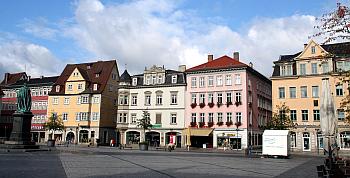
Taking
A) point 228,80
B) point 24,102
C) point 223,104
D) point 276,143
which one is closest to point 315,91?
point 228,80

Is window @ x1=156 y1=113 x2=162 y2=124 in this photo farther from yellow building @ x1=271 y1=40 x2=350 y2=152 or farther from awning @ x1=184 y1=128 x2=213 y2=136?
yellow building @ x1=271 y1=40 x2=350 y2=152

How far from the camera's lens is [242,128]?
171ft

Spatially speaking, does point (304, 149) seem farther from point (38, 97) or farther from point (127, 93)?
point (38, 97)

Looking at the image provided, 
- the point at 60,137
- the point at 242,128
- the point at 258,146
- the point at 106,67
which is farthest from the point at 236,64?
the point at 60,137

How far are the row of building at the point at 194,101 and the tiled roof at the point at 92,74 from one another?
183 millimetres

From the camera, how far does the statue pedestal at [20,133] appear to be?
28.6m

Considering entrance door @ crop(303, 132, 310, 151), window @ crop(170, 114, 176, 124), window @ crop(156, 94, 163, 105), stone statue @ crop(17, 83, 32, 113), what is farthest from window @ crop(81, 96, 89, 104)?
entrance door @ crop(303, 132, 310, 151)

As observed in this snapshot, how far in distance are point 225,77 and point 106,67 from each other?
25215 millimetres

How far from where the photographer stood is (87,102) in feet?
212

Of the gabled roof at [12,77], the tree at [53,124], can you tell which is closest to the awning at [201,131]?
the tree at [53,124]

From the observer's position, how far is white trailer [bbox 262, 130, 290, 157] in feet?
107

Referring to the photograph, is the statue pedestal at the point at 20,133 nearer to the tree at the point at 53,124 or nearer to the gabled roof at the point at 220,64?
A: the tree at the point at 53,124

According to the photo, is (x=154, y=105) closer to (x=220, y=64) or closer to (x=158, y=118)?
(x=158, y=118)

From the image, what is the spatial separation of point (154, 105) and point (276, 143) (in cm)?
2927
